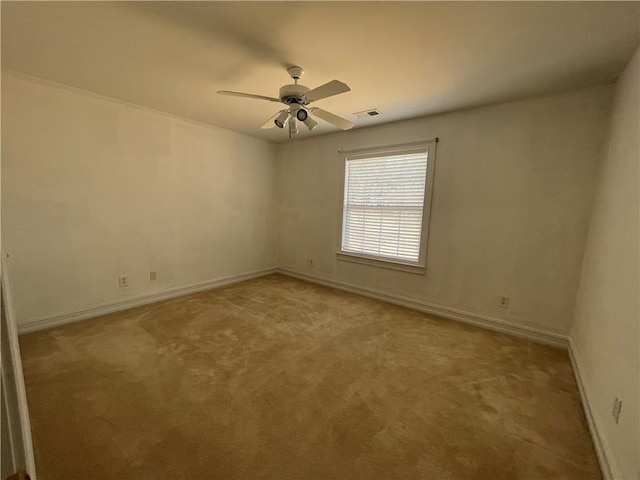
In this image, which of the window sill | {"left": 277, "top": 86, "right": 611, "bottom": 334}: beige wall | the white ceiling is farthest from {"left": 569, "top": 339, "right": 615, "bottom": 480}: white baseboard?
the white ceiling

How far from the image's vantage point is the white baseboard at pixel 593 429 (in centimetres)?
135

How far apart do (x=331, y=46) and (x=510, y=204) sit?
2.31 metres

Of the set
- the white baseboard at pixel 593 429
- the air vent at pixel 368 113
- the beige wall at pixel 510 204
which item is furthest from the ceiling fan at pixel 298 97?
the white baseboard at pixel 593 429

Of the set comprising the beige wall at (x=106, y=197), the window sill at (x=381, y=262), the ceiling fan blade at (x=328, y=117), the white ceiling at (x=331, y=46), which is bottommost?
the window sill at (x=381, y=262)

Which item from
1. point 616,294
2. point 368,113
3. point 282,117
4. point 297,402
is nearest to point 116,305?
point 297,402

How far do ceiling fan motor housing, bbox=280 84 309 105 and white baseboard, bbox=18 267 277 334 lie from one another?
2906 mm

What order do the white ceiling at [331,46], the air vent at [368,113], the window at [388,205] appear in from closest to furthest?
the white ceiling at [331,46] < the air vent at [368,113] < the window at [388,205]

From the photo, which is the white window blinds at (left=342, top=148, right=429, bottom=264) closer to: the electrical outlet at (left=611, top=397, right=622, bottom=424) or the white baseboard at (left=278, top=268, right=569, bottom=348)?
the white baseboard at (left=278, top=268, right=569, bottom=348)

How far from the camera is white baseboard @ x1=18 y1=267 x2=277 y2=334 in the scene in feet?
8.69

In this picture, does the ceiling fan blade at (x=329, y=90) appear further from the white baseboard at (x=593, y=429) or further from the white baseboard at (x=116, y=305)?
the white baseboard at (x=116, y=305)

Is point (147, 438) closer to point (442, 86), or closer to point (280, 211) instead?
point (442, 86)

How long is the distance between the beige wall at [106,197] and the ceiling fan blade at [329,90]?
234 centimetres

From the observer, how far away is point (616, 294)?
1.58m

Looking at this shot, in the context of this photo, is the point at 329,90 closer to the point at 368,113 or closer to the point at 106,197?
the point at 368,113
